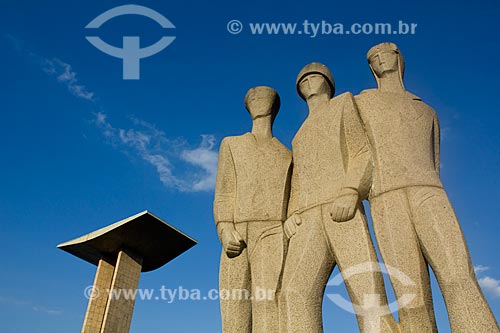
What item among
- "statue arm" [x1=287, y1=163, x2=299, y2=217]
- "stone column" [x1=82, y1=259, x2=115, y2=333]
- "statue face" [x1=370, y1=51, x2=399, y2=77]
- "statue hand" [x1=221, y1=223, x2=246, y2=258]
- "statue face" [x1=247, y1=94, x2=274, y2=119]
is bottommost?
"statue hand" [x1=221, y1=223, x2=246, y2=258]

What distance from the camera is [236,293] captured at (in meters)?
5.75

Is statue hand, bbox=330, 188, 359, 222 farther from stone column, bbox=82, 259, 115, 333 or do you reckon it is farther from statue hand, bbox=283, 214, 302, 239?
stone column, bbox=82, 259, 115, 333

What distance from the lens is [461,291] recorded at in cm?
434

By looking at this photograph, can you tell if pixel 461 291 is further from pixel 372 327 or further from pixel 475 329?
pixel 372 327

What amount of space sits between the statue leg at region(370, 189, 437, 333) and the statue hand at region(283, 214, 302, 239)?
2.88ft

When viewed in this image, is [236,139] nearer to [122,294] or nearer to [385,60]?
[385,60]

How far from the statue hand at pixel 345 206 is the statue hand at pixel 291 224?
1.69 feet

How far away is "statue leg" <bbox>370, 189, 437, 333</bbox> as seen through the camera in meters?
4.52

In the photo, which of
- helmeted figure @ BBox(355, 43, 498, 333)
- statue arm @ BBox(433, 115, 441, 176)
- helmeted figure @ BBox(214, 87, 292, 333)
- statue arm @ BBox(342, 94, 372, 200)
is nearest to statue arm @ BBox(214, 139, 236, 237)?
helmeted figure @ BBox(214, 87, 292, 333)

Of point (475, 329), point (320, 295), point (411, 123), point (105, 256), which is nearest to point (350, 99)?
point (411, 123)

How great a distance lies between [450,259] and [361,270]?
871 mm

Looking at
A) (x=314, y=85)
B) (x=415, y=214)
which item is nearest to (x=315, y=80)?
(x=314, y=85)

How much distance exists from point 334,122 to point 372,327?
7.54 feet

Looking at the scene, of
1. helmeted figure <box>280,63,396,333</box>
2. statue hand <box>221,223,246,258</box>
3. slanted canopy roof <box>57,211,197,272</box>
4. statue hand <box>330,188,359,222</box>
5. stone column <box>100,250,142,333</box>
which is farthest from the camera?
slanted canopy roof <box>57,211,197,272</box>
